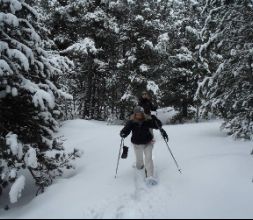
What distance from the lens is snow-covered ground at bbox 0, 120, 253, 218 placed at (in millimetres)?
8367

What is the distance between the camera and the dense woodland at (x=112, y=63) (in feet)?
33.5

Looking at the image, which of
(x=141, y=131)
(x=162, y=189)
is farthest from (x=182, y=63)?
(x=162, y=189)

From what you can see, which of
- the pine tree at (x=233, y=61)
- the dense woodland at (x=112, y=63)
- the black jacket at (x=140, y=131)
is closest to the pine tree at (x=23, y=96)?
the dense woodland at (x=112, y=63)

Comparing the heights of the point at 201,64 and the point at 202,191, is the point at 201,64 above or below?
above

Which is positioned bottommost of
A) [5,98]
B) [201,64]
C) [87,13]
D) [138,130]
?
[138,130]

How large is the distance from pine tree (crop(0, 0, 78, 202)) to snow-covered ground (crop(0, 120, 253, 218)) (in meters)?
0.88

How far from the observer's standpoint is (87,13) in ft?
79.3

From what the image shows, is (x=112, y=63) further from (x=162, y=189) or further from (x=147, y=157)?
(x=162, y=189)

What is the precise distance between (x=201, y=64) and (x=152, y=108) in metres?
11.5

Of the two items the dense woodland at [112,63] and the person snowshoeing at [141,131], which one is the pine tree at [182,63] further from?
the person snowshoeing at [141,131]

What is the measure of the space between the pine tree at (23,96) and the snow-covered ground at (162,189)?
2.88ft

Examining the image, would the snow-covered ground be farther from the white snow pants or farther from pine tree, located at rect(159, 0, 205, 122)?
pine tree, located at rect(159, 0, 205, 122)

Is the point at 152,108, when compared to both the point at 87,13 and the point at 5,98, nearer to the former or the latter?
the point at 5,98

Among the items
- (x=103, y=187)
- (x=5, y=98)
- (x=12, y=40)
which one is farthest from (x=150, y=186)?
(x=12, y=40)
